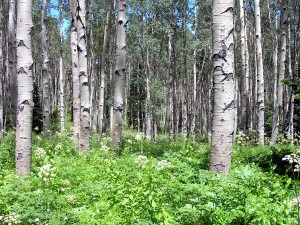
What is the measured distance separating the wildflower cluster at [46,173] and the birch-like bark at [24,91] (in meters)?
1.15

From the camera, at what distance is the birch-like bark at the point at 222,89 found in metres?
4.12

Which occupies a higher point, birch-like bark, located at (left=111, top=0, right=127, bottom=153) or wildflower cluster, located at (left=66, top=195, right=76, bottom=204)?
birch-like bark, located at (left=111, top=0, right=127, bottom=153)

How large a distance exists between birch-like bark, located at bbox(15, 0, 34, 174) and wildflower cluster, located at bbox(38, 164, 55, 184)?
115 cm

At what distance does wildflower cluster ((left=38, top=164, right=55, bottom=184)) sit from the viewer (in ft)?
14.3

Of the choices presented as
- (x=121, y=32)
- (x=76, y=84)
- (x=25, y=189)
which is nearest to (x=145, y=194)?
(x=25, y=189)

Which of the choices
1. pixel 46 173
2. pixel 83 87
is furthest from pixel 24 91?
pixel 83 87

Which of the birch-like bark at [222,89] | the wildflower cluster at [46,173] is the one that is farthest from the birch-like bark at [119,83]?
the birch-like bark at [222,89]

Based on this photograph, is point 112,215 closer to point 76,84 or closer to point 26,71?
point 26,71

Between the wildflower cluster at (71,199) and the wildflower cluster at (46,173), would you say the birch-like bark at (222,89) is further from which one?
the wildflower cluster at (46,173)

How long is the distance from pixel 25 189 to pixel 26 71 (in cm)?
217

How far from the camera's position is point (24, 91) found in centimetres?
563

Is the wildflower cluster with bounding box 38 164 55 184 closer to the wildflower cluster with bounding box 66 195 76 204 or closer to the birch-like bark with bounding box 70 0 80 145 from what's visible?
the wildflower cluster with bounding box 66 195 76 204

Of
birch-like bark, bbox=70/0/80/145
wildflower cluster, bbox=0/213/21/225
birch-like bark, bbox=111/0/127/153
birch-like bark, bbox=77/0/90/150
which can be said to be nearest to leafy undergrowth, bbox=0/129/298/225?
wildflower cluster, bbox=0/213/21/225

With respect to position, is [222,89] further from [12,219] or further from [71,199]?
[12,219]
